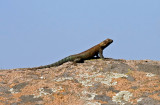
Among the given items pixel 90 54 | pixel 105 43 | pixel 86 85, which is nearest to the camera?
pixel 86 85

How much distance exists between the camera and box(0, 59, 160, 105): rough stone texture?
25.4 feet

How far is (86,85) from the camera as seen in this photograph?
344 inches

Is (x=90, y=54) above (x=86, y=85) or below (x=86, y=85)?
above

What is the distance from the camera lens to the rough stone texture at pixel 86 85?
25.4 feet

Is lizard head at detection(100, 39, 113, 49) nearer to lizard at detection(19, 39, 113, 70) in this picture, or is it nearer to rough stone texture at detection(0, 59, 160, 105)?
lizard at detection(19, 39, 113, 70)

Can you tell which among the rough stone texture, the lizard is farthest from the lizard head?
the rough stone texture

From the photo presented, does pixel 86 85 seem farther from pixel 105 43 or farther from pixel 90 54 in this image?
pixel 105 43

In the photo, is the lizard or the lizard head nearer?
the lizard

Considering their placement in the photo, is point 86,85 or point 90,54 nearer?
point 86,85

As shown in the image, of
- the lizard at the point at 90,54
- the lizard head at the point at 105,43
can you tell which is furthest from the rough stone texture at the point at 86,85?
the lizard head at the point at 105,43

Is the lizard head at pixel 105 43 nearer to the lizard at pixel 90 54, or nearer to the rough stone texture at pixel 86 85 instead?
the lizard at pixel 90 54

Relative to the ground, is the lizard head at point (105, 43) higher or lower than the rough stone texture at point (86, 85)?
higher

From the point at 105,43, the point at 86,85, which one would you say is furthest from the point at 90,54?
the point at 86,85

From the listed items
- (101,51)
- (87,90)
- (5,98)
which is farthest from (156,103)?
(101,51)
